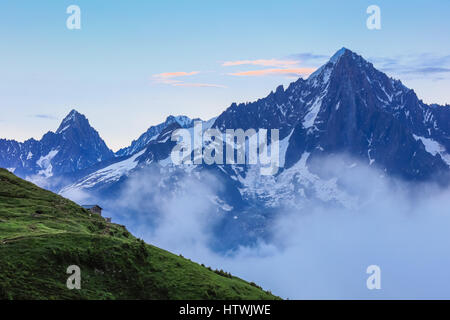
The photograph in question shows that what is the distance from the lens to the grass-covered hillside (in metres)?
76.2

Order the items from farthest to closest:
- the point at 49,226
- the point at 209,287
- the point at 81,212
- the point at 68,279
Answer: the point at 81,212 → the point at 49,226 → the point at 209,287 → the point at 68,279

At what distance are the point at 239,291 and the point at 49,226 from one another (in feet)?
105

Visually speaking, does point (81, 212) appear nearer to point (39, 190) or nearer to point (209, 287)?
point (39, 190)

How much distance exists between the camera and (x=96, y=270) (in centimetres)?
8388

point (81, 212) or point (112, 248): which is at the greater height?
point (81, 212)

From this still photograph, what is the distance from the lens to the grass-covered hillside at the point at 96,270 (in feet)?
Answer: 250

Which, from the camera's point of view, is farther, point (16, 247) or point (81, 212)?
point (81, 212)
